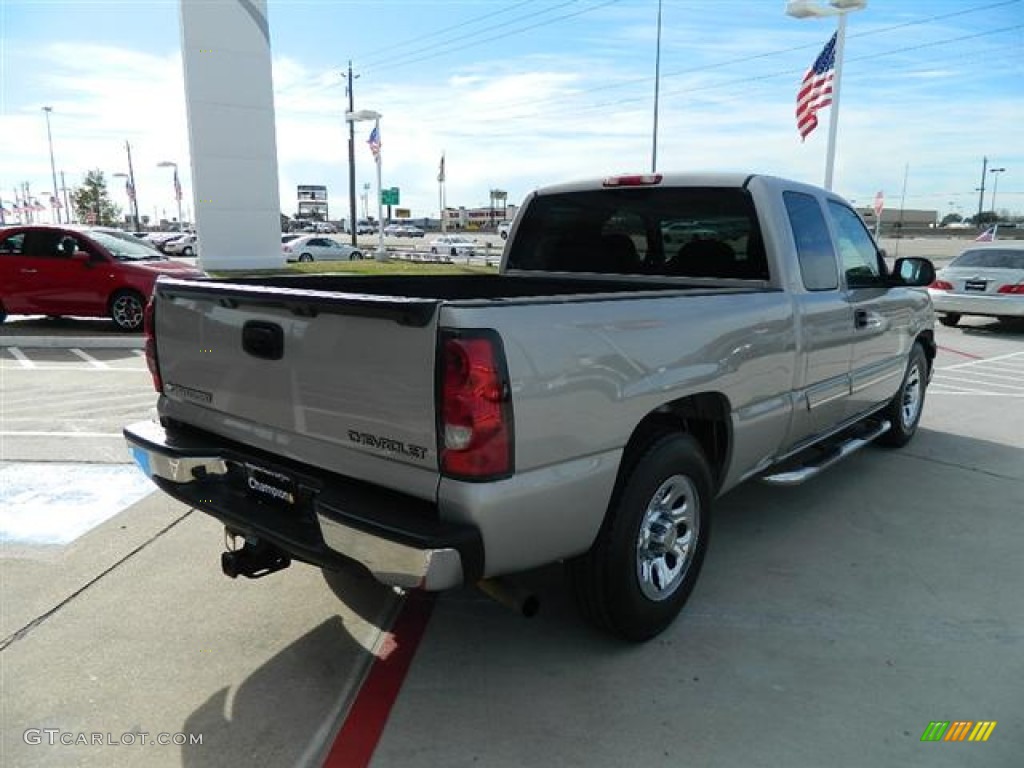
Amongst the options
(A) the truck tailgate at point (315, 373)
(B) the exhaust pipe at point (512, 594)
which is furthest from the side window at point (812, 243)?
(A) the truck tailgate at point (315, 373)

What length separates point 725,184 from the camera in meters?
4.03

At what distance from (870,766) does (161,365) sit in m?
3.19

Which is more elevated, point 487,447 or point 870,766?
point 487,447

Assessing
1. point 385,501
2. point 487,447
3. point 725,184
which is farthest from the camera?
point 725,184

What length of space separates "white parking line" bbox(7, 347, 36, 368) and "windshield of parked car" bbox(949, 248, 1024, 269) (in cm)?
1462

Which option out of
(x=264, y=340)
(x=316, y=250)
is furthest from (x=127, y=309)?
(x=316, y=250)

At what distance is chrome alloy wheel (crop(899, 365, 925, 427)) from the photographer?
601 cm

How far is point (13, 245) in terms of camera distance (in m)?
11.4

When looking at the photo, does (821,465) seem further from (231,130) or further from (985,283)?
(231,130)

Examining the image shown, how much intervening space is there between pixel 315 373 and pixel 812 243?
2.98 m

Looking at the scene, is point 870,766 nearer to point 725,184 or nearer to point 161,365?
point 725,184

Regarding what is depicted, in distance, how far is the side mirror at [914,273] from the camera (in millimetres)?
5137

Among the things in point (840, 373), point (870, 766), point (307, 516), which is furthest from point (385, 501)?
point (840, 373)

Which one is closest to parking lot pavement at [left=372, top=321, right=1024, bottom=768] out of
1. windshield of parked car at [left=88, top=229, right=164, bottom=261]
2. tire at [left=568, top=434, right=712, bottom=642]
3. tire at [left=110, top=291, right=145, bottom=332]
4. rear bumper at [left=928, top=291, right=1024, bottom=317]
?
tire at [left=568, top=434, right=712, bottom=642]
